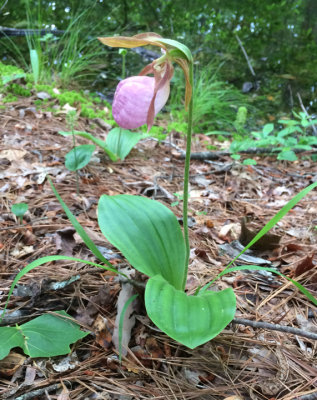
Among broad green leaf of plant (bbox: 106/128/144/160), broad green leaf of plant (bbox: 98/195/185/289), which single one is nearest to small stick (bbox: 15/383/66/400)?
broad green leaf of plant (bbox: 98/195/185/289)

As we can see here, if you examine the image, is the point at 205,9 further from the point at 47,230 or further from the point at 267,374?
the point at 267,374

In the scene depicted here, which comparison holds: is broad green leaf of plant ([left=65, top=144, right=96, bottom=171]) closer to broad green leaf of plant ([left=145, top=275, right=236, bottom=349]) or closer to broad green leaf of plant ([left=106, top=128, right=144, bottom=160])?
broad green leaf of plant ([left=106, top=128, right=144, bottom=160])

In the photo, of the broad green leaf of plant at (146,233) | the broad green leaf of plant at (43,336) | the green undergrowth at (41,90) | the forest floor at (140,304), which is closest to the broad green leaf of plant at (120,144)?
the forest floor at (140,304)

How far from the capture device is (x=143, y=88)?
0.99 m

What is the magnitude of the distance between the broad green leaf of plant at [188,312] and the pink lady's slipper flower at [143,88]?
0.50 metres

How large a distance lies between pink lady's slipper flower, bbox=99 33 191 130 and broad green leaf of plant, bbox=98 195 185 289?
1.03 ft

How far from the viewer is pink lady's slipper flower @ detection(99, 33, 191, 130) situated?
3.18 feet

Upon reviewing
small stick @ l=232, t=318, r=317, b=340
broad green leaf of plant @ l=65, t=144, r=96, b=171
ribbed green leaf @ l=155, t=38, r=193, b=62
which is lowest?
small stick @ l=232, t=318, r=317, b=340

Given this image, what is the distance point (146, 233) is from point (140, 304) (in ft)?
0.84

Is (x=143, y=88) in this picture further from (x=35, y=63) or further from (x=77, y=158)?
(x=35, y=63)

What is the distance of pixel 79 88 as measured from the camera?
4.02 metres

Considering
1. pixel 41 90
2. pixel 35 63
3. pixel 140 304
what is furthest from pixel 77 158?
pixel 35 63

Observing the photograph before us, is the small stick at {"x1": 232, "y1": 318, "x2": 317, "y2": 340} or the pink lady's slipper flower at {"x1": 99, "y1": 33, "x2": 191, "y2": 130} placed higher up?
the pink lady's slipper flower at {"x1": 99, "y1": 33, "x2": 191, "y2": 130}

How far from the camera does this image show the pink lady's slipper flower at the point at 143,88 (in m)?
0.97
